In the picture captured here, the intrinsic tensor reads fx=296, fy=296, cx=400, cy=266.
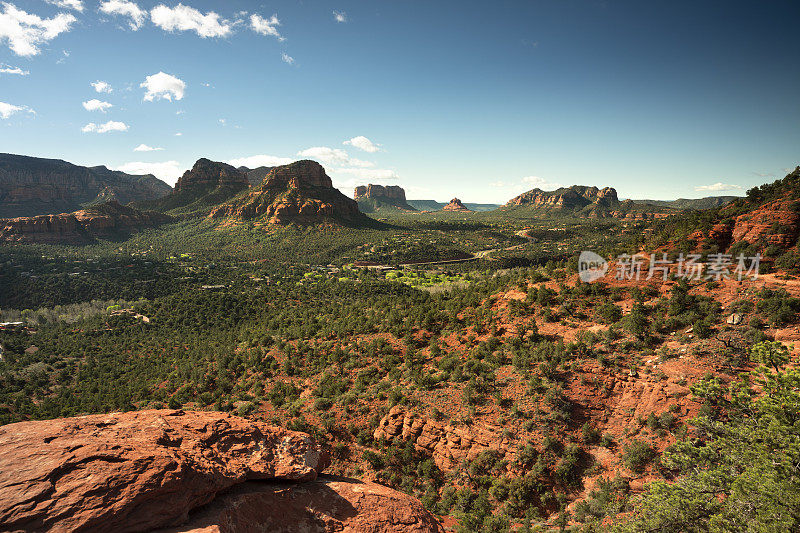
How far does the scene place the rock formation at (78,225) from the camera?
454 ft

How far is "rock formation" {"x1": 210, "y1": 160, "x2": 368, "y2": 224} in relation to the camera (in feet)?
556

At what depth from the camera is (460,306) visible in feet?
123

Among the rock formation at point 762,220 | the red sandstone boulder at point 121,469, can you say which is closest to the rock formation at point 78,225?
the red sandstone boulder at point 121,469

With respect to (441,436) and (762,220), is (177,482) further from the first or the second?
(762,220)

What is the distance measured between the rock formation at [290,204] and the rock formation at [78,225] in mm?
39824

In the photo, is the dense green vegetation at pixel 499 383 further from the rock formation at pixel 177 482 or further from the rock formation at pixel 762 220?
the rock formation at pixel 177 482

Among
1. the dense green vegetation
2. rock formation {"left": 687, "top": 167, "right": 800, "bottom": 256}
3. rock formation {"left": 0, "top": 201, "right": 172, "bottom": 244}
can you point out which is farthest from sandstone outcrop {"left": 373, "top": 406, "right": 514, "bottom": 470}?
rock formation {"left": 0, "top": 201, "right": 172, "bottom": 244}

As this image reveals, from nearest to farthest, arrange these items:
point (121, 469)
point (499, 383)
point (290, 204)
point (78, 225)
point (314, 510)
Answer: point (121, 469) → point (314, 510) → point (499, 383) → point (78, 225) → point (290, 204)

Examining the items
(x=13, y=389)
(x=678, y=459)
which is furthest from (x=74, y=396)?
(x=678, y=459)

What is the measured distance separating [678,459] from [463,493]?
11923 mm

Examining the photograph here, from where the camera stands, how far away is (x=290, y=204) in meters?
169

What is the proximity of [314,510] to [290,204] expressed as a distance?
174609 mm

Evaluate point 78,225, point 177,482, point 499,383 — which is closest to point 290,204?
point 78,225

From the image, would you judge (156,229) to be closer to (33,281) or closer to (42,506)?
(33,281)
